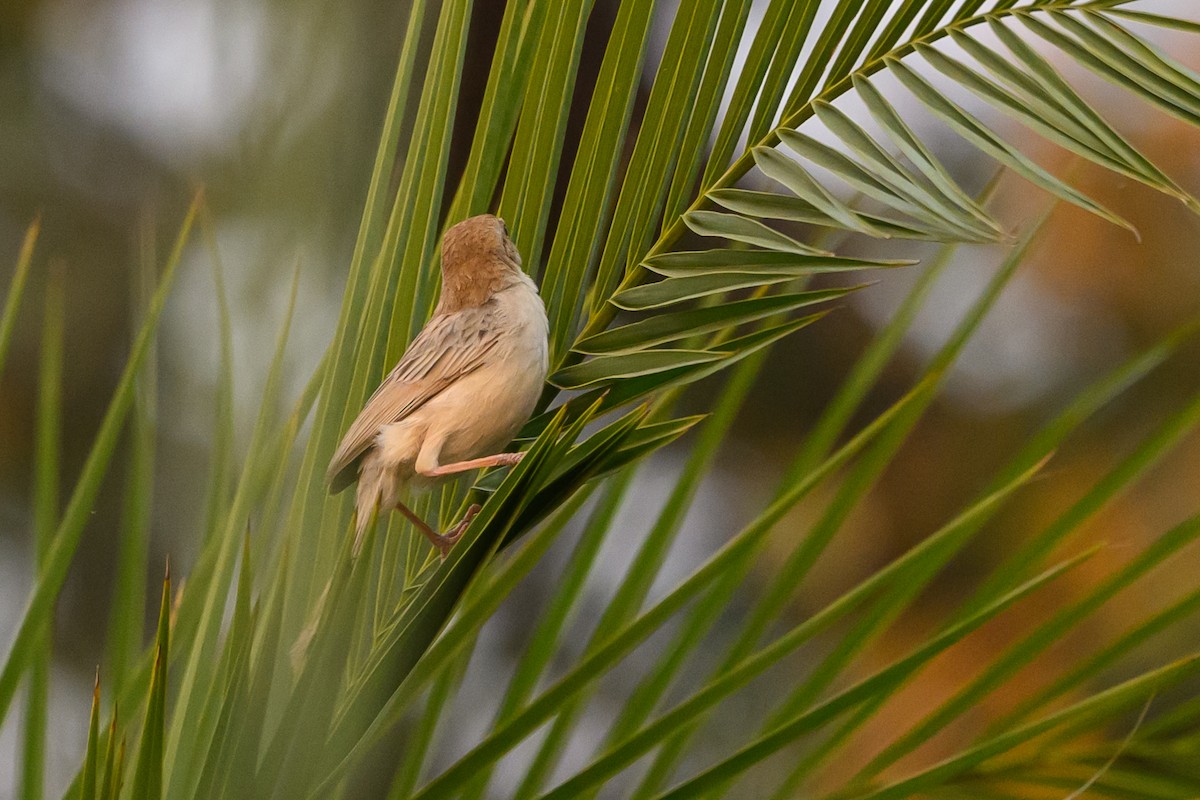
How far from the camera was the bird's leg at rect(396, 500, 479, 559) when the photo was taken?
0.46 metres

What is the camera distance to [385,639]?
402 millimetres

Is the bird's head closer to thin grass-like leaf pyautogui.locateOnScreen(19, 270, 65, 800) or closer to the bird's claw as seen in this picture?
the bird's claw

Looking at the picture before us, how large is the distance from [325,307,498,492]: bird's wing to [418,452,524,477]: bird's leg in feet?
0.10

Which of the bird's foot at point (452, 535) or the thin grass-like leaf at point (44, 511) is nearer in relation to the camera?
the bird's foot at point (452, 535)

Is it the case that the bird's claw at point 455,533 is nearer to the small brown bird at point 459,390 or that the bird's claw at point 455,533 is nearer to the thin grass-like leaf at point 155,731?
the small brown bird at point 459,390

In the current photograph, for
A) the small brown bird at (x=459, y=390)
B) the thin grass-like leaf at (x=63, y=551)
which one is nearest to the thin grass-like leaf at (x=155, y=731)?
the small brown bird at (x=459, y=390)

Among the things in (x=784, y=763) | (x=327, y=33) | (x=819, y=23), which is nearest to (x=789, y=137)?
(x=327, y=33)

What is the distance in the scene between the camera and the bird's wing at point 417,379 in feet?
1.50

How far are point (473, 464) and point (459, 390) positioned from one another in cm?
4

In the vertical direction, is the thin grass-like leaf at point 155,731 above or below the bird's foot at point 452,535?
below

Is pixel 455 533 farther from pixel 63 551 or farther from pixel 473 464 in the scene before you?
pixel 63 551

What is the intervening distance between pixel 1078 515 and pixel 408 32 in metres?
0.50

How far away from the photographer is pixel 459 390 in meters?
0.45

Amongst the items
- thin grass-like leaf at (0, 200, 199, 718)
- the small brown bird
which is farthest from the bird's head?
thin grass-like leaf at (0, 200, 199, 718)
